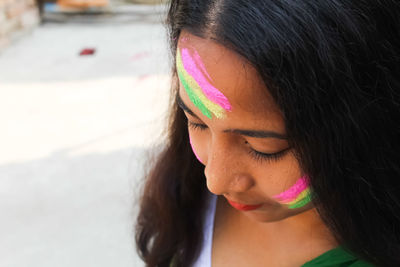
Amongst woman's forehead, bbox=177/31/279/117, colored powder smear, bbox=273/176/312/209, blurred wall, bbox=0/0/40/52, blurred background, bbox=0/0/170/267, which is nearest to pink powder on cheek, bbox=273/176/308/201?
colored powder smear, bbox=273/176/312/209

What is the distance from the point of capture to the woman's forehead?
0.53 metres

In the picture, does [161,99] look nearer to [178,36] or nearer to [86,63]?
[86,63]

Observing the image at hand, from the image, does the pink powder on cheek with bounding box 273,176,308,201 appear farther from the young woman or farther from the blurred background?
the blurred background

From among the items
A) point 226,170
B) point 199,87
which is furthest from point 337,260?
point 199,87

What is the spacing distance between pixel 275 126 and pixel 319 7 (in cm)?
15


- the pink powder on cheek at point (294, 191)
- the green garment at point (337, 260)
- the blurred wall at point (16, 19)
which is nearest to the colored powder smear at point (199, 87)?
the pink powder on cheek at point (294, 191)

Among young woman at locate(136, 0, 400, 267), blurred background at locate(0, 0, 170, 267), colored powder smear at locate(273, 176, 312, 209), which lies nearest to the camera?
young woman at locate(136, 0, 400, 267)

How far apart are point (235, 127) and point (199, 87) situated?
→ 0.24 feet

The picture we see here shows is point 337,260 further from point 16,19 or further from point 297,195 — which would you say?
point 16,19

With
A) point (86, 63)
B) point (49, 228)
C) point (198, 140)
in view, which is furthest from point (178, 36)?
point (86, 63)

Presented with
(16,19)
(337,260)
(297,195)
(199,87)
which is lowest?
(16,19)

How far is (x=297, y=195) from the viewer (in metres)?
0.63

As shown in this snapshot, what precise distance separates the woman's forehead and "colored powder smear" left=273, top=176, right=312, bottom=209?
0.13 meters

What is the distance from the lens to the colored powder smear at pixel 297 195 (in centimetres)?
62
